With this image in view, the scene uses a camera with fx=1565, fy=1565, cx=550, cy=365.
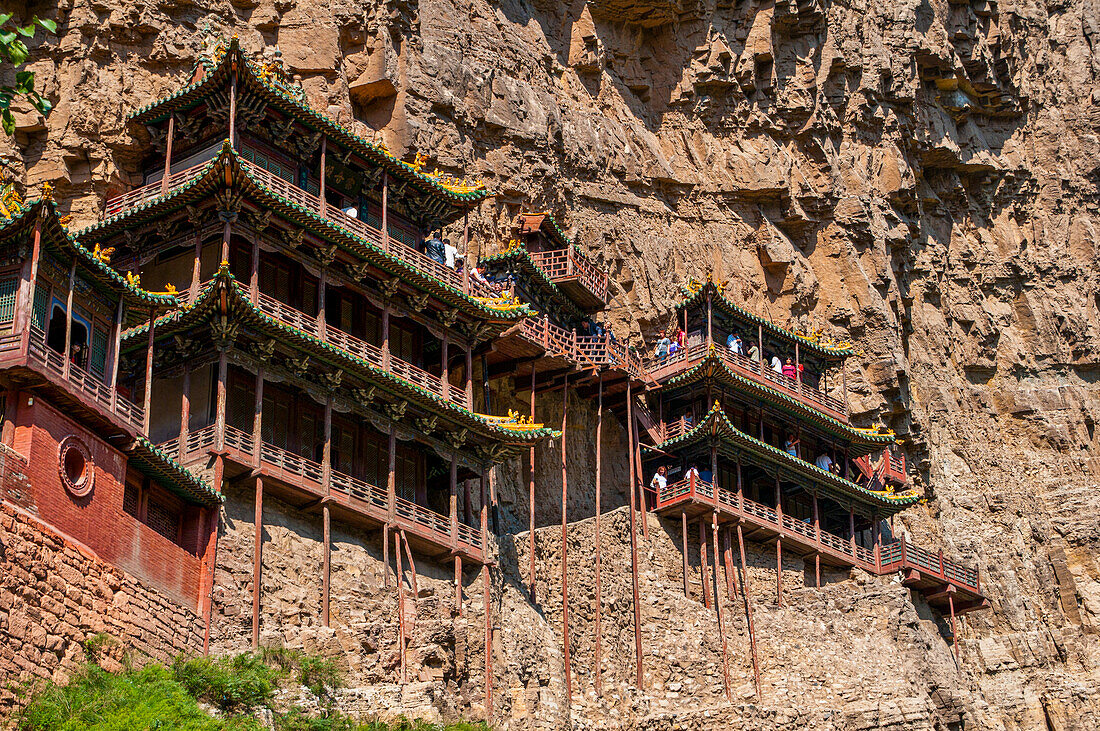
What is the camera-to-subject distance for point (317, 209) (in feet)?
134

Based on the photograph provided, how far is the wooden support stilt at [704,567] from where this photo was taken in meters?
49.6

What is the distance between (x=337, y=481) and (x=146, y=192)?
9.27 metres

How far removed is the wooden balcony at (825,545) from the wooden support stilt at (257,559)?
1761cm

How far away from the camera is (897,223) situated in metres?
67.9

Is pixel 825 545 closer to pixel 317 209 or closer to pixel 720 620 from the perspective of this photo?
pixel 720 620

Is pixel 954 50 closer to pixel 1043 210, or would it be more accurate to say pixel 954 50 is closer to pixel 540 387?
pixel 1043 210

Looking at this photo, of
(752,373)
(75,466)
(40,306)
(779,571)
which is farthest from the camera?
(752,373)

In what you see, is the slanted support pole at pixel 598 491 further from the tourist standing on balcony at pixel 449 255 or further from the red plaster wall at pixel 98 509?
the red plaster wall at pixel 98 509

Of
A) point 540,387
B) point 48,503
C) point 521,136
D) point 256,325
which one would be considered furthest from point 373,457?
point 521,136

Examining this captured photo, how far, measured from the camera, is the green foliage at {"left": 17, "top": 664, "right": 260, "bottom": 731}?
83.3 feet

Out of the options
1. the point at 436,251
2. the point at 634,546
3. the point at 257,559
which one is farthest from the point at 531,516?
the point at 257,559

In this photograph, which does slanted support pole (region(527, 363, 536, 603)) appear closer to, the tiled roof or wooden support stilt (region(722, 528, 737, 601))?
the tiled roof

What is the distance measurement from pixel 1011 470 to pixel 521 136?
27.4 meters

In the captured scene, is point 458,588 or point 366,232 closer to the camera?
point 458,588
